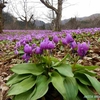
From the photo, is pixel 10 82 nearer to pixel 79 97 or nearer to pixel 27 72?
pixel 27 72

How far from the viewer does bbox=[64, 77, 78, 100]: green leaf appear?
5.98 feet

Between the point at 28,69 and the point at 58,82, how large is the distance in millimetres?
373

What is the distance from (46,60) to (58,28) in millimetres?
14883

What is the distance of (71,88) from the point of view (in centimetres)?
188

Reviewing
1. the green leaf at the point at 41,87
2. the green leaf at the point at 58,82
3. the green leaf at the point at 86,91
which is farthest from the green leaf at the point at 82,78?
the green leaf at the point at 41,87

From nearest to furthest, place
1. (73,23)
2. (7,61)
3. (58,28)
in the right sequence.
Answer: (7,61)
(58,28)
(73,23)

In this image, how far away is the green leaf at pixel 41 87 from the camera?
1.85 metres

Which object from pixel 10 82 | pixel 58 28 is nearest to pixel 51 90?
pixel 10 82

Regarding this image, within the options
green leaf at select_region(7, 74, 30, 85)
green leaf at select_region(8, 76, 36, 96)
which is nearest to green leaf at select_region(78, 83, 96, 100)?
green leaf at select_region(8, 76, 36, 96)

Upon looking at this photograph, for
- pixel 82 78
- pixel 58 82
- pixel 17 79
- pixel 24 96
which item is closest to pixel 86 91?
pixel 82 78

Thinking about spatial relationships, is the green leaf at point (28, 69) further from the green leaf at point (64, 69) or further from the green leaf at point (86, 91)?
the green leaf at point (86, 91)

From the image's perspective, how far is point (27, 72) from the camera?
2.06 m

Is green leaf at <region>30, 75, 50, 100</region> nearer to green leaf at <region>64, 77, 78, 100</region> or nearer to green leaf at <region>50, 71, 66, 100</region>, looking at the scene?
green leaf at <region>50, 71, 66, 100</region>

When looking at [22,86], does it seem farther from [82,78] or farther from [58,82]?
[82,78]
